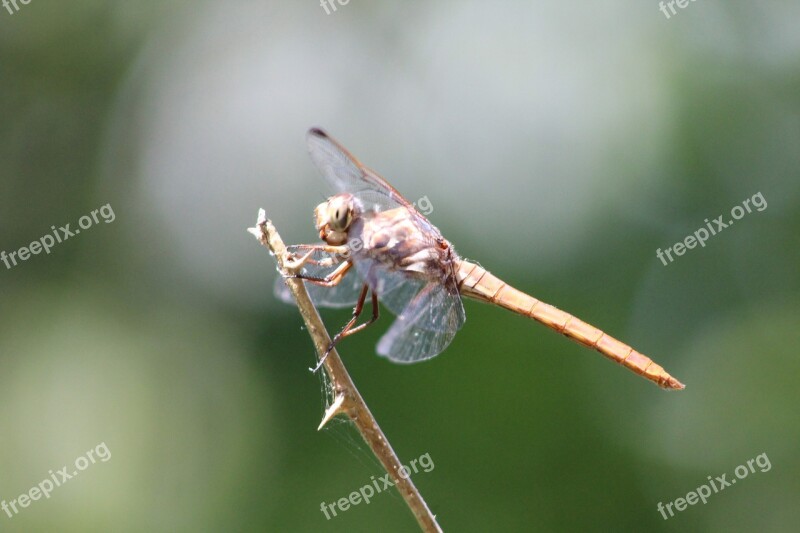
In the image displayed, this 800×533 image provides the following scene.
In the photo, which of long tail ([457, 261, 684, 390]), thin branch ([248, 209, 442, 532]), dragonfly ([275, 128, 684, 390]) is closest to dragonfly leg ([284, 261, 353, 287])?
dragonfly ([275, 128, 684, 390])

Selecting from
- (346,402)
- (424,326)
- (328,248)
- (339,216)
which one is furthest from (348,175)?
(346,402)

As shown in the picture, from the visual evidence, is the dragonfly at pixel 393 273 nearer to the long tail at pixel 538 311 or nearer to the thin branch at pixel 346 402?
the long tail at pixel 538 311

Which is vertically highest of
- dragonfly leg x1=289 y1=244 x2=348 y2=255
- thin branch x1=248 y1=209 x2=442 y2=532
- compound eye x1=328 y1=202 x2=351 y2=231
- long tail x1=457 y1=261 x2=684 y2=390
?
compound eye x1=328 y1=202 x2=351 y2=231

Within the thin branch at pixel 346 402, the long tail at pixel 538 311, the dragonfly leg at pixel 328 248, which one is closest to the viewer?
the thin branch at pixel 346 402

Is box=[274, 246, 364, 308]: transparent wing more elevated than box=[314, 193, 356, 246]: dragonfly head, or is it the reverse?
box=[314, 193, 356, 246]: dragonfly head

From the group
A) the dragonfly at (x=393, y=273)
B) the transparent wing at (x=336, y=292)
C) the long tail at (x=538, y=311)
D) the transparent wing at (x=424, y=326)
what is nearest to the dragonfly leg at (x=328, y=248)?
the dragonfly at (x=393, y=273)

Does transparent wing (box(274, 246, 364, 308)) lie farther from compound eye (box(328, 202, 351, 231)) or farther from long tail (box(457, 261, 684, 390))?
long tail (box(457, 261, 684, 390))

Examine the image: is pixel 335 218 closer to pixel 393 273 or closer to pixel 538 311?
pixel 393 273
